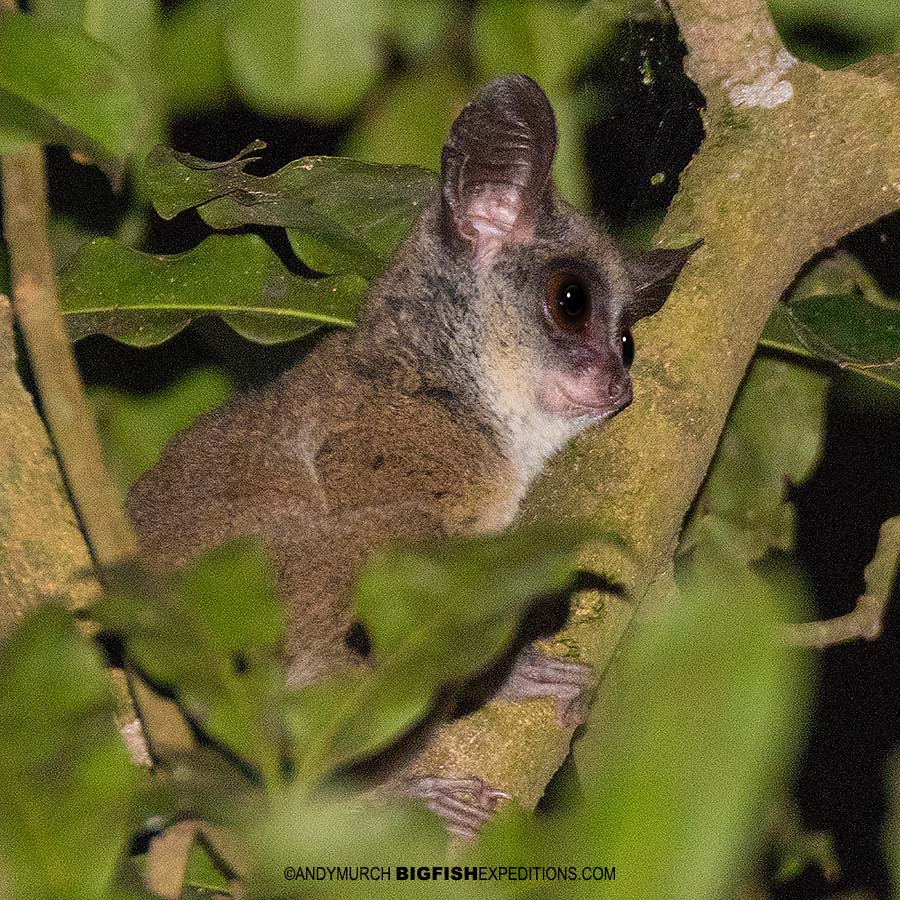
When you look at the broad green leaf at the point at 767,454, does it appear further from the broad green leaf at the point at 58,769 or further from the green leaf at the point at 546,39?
the broad green leaf at the point at 58,769

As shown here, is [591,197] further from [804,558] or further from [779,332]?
[804,558]

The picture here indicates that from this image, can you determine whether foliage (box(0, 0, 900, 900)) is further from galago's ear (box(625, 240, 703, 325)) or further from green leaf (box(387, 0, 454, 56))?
green leaf (box(387, 0, 454, 56))

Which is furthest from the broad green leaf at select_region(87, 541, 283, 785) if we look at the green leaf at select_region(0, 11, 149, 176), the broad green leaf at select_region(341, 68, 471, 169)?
the broad green leaf at select_region(341, 68, 471, 169)

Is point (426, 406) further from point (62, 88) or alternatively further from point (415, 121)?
point (62, 88)

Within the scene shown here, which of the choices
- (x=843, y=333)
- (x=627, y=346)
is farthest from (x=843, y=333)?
(x=627, y=346)

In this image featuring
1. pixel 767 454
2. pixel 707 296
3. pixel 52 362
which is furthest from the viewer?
pixel 767 454

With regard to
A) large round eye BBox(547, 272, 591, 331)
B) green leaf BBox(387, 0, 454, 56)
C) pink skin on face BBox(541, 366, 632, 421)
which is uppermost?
green leaf BBox(387, 0, 454, 56)
